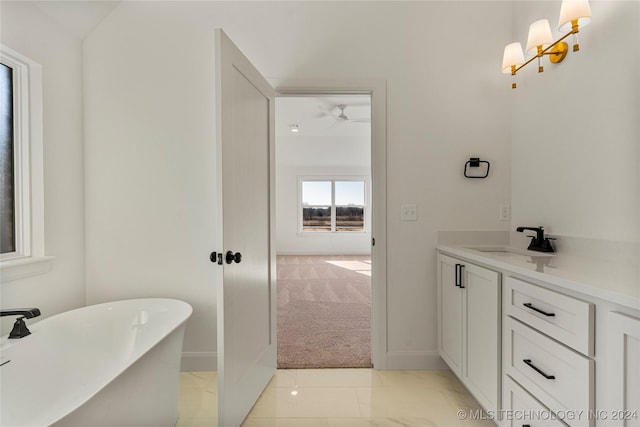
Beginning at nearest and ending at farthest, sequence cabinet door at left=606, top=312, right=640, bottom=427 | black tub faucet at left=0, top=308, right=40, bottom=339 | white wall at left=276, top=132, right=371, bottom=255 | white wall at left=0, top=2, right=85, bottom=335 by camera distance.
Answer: cabinet door at left=606, top=312, right=640, bottom=427 → black tub faucet at left=0, top=308, right=40, bottom=339 → white wall at left=0, top=2, right=85, bottom=335 → white wall at left=276, top=132, right=371, bottom=255

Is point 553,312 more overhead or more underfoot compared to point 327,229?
more overhead

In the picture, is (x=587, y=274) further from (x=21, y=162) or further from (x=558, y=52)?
(x=21, y=162)

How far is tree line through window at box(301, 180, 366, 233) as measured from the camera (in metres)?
7.57

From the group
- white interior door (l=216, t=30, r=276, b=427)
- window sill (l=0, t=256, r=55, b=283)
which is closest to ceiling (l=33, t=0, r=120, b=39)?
white interior door (l=216, t=30, r=276, b=427)

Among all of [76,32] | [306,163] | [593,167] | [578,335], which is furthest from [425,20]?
[306,163]

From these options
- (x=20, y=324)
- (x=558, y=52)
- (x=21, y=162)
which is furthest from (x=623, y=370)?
(x=21, y=162)

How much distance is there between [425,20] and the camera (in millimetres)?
2176

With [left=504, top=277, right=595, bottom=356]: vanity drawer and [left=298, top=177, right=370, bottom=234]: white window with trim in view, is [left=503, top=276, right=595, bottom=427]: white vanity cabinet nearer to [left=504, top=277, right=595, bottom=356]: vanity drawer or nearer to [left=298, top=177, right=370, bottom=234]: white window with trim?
[left=504, top=277, right=595, bottom=356]: vanity drawer

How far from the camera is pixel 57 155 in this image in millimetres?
1925

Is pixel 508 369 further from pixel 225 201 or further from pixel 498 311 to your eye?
pixel 225 201

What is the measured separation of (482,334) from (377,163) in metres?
1.25

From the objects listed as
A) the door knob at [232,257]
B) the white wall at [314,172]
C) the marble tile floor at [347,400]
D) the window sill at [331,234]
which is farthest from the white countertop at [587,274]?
the window sill at [331,234]

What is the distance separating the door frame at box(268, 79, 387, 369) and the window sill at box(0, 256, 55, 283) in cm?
180

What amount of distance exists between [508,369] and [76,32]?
3.21 meters
